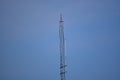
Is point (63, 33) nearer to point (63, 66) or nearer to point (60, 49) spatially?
point (60, 49)

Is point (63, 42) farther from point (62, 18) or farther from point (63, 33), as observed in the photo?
point (62, 18)

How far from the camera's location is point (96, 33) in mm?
2994

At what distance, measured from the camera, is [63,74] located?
9.55ft

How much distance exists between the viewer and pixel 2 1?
116 inches

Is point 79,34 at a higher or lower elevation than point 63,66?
higher

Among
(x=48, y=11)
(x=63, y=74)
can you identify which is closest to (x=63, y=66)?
(x=63, y=74)

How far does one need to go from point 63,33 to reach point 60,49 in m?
0.22

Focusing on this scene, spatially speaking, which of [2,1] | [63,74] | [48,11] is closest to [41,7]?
[48,11]

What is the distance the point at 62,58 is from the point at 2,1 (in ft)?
3.57

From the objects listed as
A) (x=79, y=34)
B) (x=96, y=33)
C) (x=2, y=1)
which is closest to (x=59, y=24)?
(x=79, y=34)

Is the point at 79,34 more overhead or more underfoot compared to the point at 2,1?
more underfoot

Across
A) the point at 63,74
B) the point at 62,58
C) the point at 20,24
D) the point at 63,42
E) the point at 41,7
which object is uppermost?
the point at 41,7

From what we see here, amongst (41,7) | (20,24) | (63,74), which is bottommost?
(63,74)

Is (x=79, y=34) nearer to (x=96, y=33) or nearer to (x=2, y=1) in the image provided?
(x=96, y=33)
